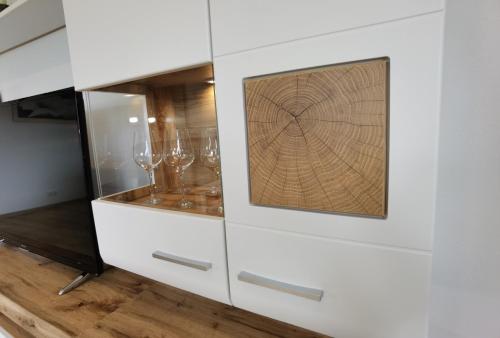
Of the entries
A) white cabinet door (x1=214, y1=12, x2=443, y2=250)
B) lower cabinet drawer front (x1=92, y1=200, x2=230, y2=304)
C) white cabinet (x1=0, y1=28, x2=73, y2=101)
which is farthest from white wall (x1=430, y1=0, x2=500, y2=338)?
white cabinet (x1=0, y1=28, x2=73, y2=101)

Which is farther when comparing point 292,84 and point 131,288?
point 131,288

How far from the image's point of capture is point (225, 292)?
0.68 metres

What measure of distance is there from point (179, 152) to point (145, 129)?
0.63ft

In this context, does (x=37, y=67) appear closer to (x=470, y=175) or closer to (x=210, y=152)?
(x=210, y=152)

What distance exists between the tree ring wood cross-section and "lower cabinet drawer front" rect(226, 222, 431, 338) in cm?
8

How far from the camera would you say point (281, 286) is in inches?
22.6

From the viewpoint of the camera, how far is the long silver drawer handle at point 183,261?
0.68 meters

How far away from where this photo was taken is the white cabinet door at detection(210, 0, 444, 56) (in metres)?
0.43

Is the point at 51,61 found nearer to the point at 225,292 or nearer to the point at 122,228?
the point at 122,228

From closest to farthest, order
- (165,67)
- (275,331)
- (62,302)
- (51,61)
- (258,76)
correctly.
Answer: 1. (258,76)
2. (165,67)
3. (275,331)
4. (62,302)
5. (51,61)

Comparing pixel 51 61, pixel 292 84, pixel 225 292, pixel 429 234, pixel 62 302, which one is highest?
pixel 51 61

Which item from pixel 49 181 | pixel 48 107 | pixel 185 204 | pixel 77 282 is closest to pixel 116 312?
pixel 77 282

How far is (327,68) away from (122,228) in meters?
0.75

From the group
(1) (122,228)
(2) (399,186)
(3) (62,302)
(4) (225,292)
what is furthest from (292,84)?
(3) (62,302)
